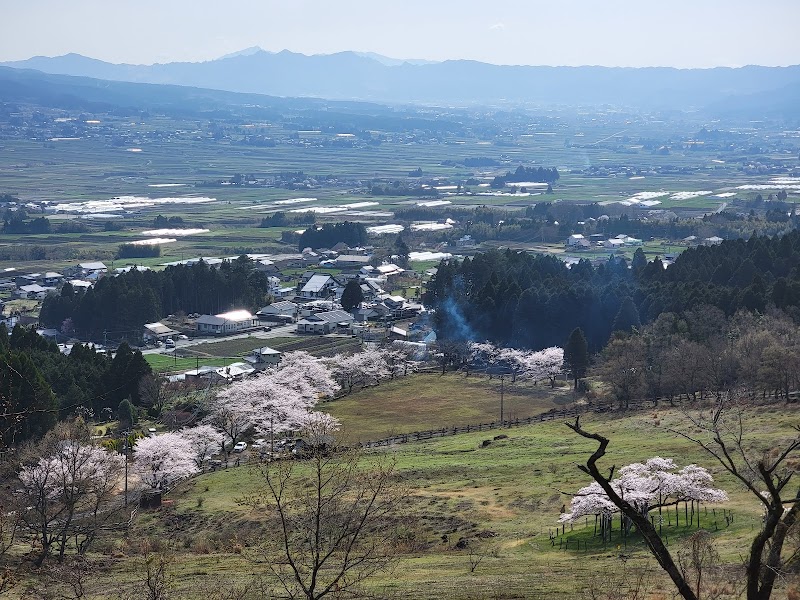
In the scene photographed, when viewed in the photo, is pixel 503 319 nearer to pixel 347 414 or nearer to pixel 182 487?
pixel 347 414

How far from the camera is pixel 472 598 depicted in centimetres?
1628

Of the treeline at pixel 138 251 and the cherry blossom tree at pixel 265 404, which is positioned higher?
the cherry blossom tree at pixel 265 404

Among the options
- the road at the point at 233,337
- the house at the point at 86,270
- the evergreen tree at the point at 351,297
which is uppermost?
the evergreen tree at the point at 351,297

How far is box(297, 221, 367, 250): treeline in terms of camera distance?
302 feet

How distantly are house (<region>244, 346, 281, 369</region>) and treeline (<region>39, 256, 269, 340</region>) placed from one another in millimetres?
10571

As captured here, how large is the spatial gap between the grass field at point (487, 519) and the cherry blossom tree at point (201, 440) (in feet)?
6.60

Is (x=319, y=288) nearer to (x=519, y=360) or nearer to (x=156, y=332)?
(x=156, y=332)

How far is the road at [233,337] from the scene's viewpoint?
185 feet

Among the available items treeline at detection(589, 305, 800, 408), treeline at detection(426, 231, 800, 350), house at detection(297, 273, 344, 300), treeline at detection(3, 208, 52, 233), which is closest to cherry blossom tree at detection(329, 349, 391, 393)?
treeline at detection(426, 231, 800, 350)

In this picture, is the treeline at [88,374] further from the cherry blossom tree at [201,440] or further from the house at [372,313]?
the house at [372,313]

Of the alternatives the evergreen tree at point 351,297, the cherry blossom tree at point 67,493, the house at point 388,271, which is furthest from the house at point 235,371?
the house at point 388,271

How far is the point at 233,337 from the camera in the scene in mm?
60250

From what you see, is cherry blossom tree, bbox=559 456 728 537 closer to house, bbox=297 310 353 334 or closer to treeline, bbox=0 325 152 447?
treeline, bbox=0 325 152 447

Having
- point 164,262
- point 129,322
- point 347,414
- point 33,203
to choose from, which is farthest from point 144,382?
point 33,203
